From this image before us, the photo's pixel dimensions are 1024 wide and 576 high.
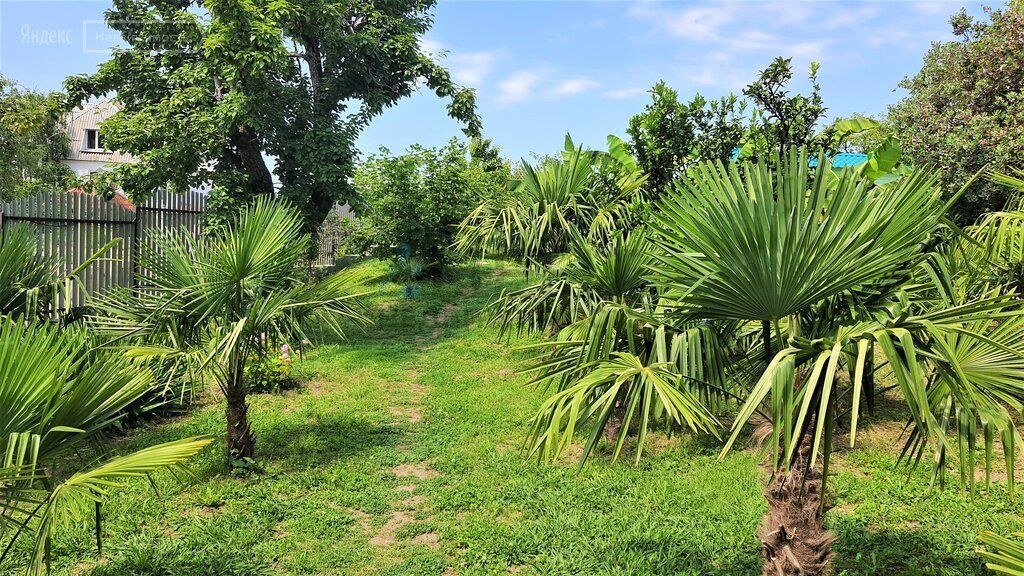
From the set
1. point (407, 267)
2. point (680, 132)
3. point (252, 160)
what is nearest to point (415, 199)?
point (407, 267)

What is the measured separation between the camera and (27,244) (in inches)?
214

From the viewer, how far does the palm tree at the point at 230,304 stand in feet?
17.4

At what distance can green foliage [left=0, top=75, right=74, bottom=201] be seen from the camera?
15.3 metres

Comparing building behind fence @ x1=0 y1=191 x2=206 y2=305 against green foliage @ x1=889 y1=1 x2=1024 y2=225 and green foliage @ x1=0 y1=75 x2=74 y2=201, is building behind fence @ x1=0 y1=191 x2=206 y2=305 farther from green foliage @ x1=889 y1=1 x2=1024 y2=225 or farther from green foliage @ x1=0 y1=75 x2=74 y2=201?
green foliage @ x1=889 y1=1 x2=1024 y2=225

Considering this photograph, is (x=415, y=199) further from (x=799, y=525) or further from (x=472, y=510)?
(x=799, y=525)

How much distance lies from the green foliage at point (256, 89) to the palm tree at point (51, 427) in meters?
7.90

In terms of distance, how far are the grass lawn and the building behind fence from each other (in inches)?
151

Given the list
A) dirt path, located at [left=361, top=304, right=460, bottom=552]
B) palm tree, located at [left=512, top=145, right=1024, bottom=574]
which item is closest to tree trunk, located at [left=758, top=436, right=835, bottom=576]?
palm tree, located at [left=512, top=145, right=1024, bottom=574]

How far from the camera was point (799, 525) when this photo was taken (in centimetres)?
325

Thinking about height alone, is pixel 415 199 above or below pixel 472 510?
above

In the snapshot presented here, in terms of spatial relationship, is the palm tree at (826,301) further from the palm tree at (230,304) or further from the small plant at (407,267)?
the small plant at (407,267)

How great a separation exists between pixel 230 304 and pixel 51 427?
7.89 feet

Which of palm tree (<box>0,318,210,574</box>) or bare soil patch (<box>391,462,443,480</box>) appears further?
bare soil patch (<box>391,462,443,480</box>)

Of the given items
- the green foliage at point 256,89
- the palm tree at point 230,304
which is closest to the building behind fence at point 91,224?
the green foliage at point 256,89
